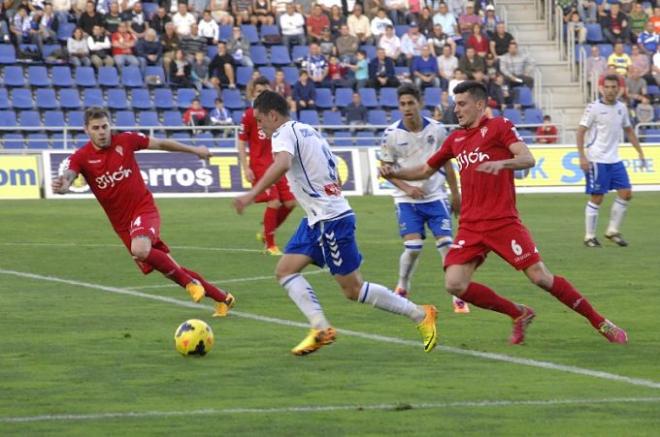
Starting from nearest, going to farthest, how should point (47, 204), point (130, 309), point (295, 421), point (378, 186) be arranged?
point (295, 421) → point (130, 309) → point (47, 204) → point (378, 186)

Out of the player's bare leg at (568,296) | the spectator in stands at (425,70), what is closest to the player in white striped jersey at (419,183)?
the player's bare leg at (568,296)

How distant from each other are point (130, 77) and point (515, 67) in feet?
32.4

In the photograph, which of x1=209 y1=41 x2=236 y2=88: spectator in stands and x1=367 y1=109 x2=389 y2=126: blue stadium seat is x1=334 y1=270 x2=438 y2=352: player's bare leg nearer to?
x1=209 y1=41 x2=236 y2=88: spectator in stands

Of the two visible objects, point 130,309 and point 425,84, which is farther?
point 425,84

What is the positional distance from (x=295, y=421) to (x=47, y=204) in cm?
2100

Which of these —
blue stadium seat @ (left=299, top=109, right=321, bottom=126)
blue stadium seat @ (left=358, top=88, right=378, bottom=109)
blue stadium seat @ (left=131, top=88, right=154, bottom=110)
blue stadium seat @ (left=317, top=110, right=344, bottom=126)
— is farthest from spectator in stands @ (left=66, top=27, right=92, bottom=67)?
blue stadium seat @ (left=358, top=88, right=378, bottom=109)

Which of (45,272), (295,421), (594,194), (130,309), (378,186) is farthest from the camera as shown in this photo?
(378,186)

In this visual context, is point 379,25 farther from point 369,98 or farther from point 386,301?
point 386,301

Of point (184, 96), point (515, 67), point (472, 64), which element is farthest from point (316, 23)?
point (515, 67)

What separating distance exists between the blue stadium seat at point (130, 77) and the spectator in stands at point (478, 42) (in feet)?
27.3

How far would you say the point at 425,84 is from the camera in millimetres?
36281

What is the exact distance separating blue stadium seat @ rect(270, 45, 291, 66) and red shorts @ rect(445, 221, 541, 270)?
81.8 feet

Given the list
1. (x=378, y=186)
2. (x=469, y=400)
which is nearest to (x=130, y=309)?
(x=469, y=400)

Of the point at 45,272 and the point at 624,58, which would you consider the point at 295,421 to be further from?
the point at 624,58
